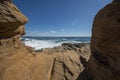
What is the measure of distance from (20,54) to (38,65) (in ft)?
3.37

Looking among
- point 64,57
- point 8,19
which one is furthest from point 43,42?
point 8,19

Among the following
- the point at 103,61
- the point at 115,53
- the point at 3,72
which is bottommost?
the point at 3,72

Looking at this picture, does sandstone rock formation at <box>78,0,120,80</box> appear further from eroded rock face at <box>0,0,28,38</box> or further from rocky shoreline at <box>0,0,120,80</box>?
eroded rock face at <box>0,0,28,38</box>

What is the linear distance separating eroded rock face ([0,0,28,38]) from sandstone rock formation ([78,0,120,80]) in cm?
351

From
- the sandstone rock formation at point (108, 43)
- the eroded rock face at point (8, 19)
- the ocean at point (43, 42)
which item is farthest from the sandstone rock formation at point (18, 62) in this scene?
the ocean at point (43, 42)

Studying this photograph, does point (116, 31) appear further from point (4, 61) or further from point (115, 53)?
point (4, 61)

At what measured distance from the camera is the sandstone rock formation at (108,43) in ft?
Answer: 14.3

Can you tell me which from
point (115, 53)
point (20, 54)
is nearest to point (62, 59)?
point (20, 54)

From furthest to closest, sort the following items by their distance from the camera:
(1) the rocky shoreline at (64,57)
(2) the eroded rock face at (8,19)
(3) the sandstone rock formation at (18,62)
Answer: (2) the eroded rock face at (8,19) < (3) the sandstone rock formation at (18,62) < (1) the rocky shoreline at (64,57)

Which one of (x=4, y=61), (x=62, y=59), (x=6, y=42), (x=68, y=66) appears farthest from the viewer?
(x=62, y=59)

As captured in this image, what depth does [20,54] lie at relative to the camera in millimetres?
7016

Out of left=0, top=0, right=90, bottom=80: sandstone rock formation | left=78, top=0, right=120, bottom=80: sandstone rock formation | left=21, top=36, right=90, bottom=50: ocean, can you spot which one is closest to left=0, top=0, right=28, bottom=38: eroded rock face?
left=0, top=0, right=90, bottom=80: sandstone rock formation

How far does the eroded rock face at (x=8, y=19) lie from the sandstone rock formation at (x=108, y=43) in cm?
351

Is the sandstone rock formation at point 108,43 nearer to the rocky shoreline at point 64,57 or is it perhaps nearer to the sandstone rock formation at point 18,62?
the rocky shoreline at point 64,57
